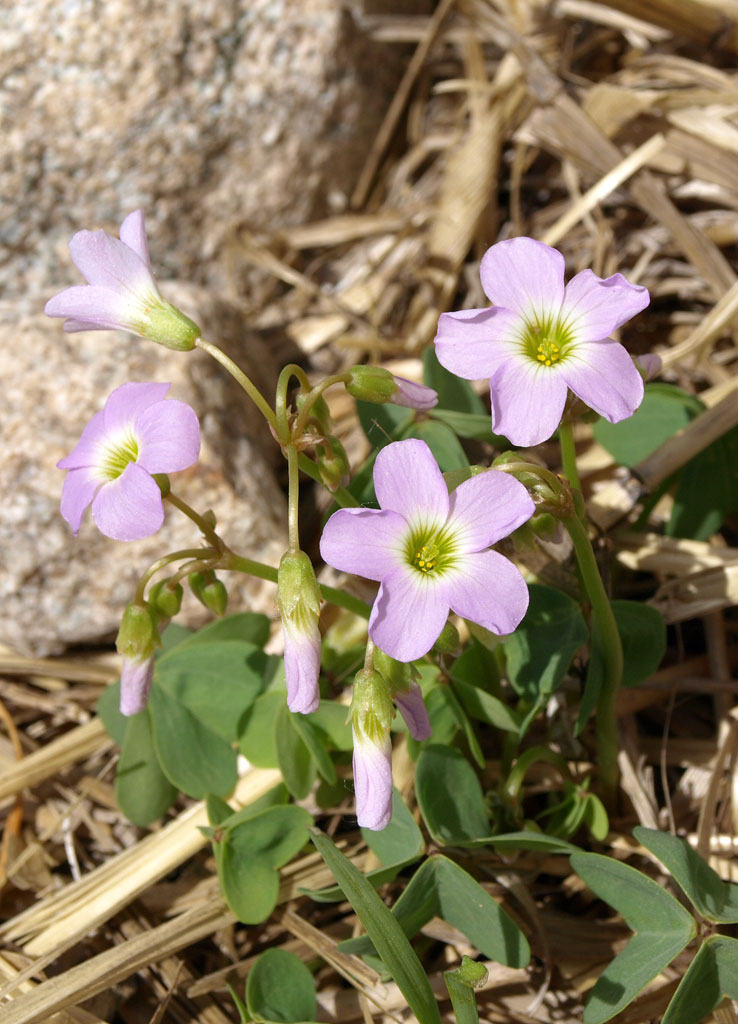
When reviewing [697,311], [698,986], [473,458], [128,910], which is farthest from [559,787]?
[697,311]

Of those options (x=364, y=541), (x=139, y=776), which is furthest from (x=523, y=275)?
(x=139, y=776)

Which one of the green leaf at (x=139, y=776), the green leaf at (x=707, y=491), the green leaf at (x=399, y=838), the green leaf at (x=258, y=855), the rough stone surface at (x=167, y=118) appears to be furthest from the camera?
the rough stone surface at (x=167, y=118)

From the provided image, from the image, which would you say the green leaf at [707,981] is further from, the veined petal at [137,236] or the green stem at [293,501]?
the veined petal at [137,236]

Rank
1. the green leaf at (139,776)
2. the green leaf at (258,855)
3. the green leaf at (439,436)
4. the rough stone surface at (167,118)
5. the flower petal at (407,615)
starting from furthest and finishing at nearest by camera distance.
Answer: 1. the rough stone surface at (167,118)
2. the green leaf at (139,776)
3. the green leaf at (439,436)
4. the green leaf at (258,855)
5. the flower petal at (407,615)

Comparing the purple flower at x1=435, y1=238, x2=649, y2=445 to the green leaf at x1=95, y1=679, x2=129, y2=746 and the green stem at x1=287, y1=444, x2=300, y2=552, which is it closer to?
the green stem at x1=287, y1=444, x2=300, y2=552

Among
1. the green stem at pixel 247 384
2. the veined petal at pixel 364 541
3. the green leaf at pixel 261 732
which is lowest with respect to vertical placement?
the green leaf at pixel 261 732

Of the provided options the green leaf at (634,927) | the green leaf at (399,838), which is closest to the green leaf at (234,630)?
the green leaf at (399,838)
